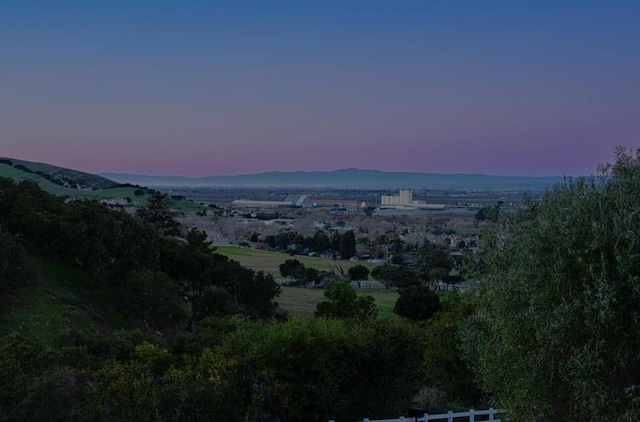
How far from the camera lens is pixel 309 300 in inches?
1679

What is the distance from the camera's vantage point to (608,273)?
8688 millimetres

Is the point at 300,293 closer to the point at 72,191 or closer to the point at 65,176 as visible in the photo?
the point at 72,191

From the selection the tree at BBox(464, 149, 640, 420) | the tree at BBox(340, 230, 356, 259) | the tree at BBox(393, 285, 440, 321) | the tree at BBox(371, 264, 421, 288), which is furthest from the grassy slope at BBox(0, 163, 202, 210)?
the tree at BBox(464, 149, 640, 420)

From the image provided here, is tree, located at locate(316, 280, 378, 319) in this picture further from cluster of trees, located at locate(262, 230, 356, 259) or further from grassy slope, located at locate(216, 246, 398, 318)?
cluster of trees, located at locate(262, 230, 356, 259)

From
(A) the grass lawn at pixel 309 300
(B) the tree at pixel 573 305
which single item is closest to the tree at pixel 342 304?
(A) the grass lawn at pixel 309 300

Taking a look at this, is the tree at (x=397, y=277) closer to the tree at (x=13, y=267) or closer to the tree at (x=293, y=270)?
the tree at (x=293, y=270)

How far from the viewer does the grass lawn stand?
37.8 metres

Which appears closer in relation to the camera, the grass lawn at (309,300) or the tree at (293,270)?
the grass lawn at (309,300)

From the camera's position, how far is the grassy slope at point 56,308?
2179 centimetres

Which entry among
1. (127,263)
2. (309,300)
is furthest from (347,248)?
(127,263)

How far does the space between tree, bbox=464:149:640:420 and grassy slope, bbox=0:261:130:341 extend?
15120 millimetres

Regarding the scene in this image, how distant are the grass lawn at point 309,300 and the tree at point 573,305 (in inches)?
967

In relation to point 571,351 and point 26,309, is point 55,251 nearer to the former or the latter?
point 26,309

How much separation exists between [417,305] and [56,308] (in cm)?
2094
